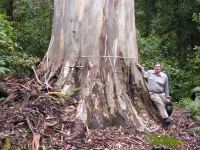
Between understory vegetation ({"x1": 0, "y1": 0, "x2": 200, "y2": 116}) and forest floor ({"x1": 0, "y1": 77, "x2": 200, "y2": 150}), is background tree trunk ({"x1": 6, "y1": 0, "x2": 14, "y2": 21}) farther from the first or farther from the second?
forest floor ({"x1": 0, "y1": 77, "x2": 200, "y2": 150})

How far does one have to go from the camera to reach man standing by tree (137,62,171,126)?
930 cm

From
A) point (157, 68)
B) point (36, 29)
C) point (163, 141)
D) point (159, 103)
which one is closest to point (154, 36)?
point (36, 29)

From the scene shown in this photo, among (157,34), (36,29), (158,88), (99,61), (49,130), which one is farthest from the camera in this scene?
(157,34)

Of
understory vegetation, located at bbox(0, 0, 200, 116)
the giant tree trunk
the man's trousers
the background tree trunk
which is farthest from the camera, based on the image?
the background tree trunk

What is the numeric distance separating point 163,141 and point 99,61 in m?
2.01

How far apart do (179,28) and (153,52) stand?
284 cm

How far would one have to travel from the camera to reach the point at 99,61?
872 cm

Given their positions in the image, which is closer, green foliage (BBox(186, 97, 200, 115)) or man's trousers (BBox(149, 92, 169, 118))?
man's trousers (BBox(149, 92, 169, 118))

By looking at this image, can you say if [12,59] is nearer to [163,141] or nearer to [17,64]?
[17,64]

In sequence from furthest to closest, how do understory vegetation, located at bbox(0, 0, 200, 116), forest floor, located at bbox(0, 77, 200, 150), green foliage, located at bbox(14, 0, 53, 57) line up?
1. green foliage, located at bbox(14, 0, 53, 57)
2. understory vegetation, located at bbox(0, 0, 200, 116)
3. forest floor, located at bbox(0, 77, 200, 150)

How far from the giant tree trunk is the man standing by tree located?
0.20m

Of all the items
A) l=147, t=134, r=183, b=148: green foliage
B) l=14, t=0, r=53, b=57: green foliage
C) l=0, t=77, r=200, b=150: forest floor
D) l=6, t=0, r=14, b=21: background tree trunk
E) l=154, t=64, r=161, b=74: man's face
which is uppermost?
l=6, t=0, r=14, b=21: background tree trunk

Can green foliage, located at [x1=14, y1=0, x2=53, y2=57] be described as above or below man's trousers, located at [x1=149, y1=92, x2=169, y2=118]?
above

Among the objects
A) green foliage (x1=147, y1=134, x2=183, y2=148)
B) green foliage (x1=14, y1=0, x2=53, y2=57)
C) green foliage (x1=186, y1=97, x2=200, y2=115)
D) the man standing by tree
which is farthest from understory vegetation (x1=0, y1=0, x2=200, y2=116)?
green foliage (x1=147, y1=134, x2=183, y2=148)
